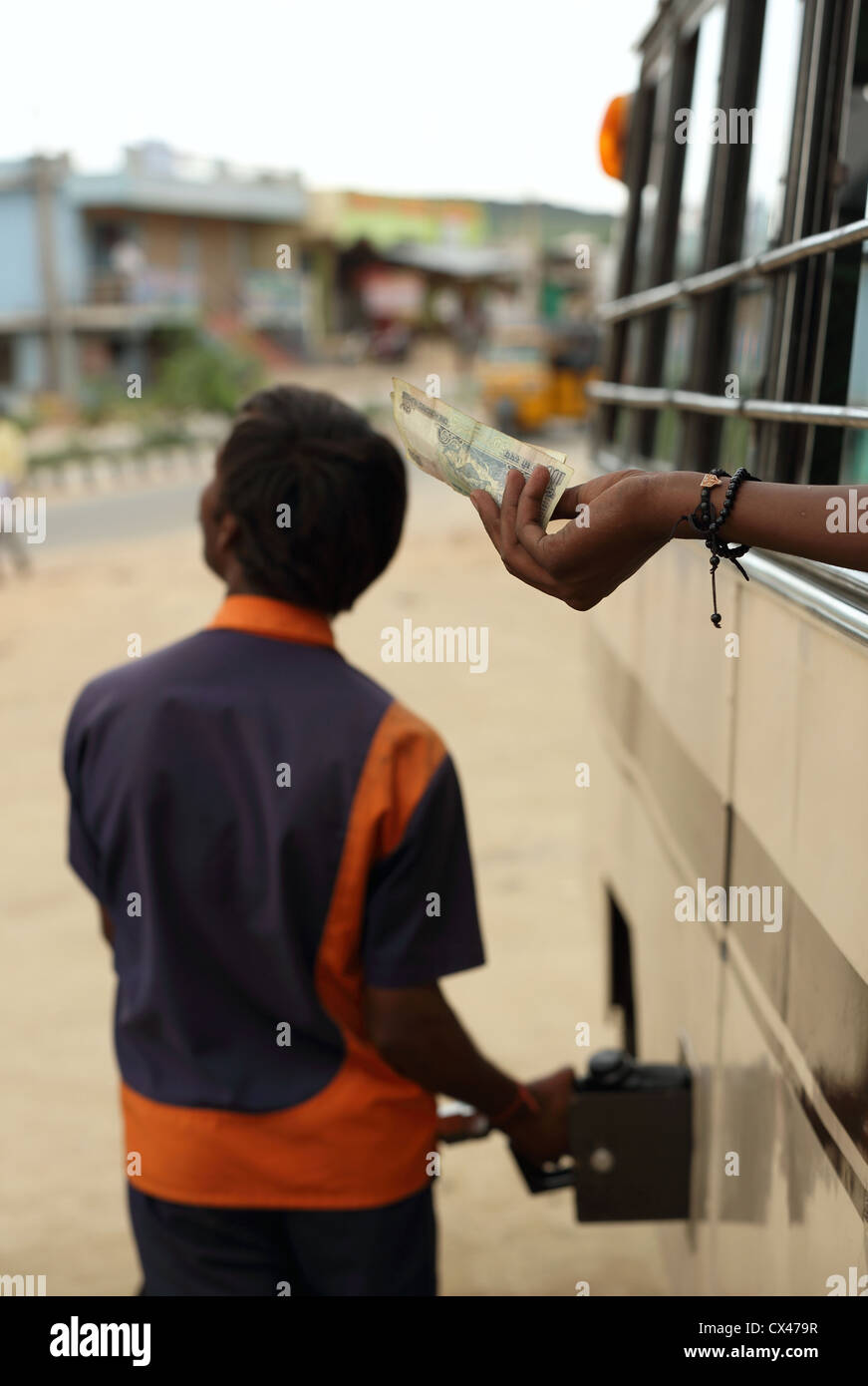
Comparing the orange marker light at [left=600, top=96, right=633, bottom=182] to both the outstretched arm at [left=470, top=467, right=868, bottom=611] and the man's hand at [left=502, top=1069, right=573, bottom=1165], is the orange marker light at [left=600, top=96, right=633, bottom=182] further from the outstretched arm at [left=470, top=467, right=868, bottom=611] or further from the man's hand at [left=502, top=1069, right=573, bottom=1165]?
the outstretched arm at [left=470, top=467, right=868, bottom=611]

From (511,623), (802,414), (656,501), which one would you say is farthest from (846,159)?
(511,623)

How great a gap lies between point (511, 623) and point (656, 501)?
34.9ft

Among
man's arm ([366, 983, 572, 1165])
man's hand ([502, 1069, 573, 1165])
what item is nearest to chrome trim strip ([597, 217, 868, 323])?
man's arm ([366, 983, 572, 1165])

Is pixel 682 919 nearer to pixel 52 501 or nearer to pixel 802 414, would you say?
pixel 802 414

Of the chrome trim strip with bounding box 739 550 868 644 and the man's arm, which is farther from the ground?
the chrome trim strip with bounding box 739 550 868 644

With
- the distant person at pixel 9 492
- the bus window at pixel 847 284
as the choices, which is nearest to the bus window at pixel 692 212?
the bus window at pixel 847 284

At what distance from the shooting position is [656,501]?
1244mm

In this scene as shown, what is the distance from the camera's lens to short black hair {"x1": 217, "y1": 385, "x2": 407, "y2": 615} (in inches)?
76.9

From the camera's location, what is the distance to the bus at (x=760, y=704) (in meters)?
1.54

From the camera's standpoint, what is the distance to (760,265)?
1.92 m

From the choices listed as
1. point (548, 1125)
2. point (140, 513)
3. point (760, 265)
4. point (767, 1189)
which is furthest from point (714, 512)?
point (140, 513)

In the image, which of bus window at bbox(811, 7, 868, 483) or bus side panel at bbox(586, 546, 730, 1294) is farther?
bus side panel at bbox(586, 546, 730, 1294)

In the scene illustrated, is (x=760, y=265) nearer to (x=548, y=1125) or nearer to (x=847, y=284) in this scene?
(x=847, y=284)

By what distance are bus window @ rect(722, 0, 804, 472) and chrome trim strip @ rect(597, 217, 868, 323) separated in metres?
0.06
